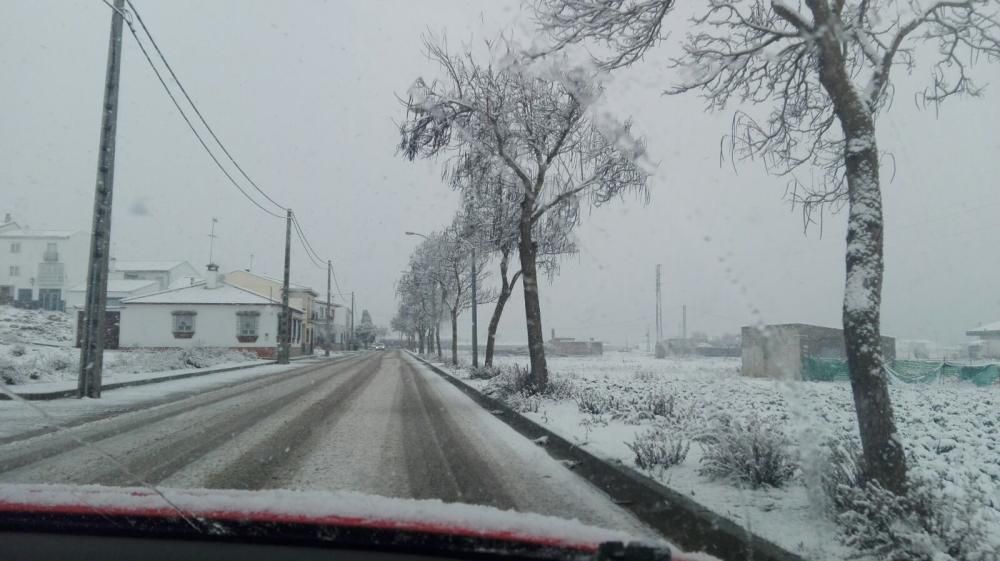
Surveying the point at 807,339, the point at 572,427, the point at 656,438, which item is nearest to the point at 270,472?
the point at 656,438

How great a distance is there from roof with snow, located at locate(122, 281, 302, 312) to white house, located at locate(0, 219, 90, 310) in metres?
22.9

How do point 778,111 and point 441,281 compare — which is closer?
point 778,111

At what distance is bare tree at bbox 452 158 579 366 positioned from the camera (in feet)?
51.9

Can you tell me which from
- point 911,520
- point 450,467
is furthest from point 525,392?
point 911,520

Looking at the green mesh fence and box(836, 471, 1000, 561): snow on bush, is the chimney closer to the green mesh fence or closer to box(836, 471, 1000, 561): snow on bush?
the green mesh fence

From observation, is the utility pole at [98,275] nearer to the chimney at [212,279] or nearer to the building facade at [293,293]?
the chimney at [212,279]

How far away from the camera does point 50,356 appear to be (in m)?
21.4

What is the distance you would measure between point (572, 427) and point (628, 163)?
7974 millimetres

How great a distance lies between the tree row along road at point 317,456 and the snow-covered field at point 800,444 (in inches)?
34.0

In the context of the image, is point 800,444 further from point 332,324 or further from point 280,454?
point 332,324

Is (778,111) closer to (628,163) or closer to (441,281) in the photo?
(628,163)

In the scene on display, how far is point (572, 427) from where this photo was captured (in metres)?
10.4

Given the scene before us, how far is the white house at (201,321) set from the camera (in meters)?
51.2

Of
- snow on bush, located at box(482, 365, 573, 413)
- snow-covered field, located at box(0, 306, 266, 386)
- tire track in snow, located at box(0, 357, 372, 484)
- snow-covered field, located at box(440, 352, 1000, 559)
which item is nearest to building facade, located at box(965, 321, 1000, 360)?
snow-covered field, located at box(440, 352, 1000, 559)
